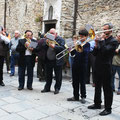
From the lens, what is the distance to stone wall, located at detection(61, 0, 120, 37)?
916cm

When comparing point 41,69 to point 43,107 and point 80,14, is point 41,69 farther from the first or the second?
point 80,14

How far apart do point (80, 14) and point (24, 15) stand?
17.2ft

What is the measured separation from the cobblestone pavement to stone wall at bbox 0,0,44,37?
8.29 metres

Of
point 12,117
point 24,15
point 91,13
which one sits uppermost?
point 24,15

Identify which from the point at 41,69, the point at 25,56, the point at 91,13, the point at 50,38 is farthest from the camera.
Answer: the point at 91,13

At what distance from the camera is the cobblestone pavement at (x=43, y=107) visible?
347 centimetres

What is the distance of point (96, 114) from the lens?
3662 mm

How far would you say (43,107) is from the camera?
3938mm

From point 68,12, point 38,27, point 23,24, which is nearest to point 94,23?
point 68,12

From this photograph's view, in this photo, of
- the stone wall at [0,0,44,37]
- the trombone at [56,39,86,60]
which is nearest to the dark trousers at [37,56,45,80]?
the trombone at [56,39,86,60]

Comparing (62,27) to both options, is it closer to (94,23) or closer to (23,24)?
(94,23)

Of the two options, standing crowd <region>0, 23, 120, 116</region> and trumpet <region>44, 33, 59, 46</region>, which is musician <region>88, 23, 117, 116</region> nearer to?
standing crowd <region>0, 23, 120, 116</region>

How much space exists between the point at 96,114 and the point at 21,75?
2491mm

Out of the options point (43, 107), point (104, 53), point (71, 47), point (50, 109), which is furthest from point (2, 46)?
point (104, 53)
